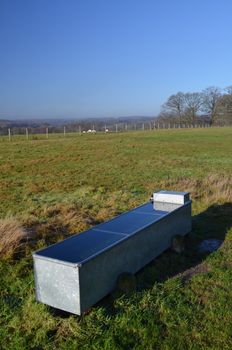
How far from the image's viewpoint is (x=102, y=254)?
12.6 ft

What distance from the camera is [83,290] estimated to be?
3.62 m

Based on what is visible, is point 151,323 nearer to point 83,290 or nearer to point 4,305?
point 83,290

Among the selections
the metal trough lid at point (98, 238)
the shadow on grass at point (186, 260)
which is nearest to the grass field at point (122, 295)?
the shadow on grass at point (186, 260)

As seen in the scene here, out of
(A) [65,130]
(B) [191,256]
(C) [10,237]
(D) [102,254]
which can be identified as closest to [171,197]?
(B) [191,256]

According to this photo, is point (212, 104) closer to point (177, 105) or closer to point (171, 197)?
point (177, 105)

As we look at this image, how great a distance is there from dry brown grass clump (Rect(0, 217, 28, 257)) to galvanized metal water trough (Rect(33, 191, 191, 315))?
132 cm

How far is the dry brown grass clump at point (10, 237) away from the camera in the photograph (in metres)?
5.39

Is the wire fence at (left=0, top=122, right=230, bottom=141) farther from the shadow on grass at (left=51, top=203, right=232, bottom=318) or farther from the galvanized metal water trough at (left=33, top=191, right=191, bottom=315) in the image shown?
the galvanized metal water trough at (left=33, top=191, right=191, bottom=315)

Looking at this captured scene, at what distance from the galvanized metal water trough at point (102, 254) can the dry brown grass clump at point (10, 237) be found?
1316 millimetres

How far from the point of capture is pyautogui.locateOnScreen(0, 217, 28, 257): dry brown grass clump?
539 centimetres

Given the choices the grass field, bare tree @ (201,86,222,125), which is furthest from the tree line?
the grass field

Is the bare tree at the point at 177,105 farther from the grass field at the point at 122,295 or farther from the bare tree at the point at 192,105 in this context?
the grass field at the point at 122,295

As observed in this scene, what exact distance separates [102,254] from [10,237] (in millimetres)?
2277

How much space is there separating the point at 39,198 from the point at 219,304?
6554 millimetres
